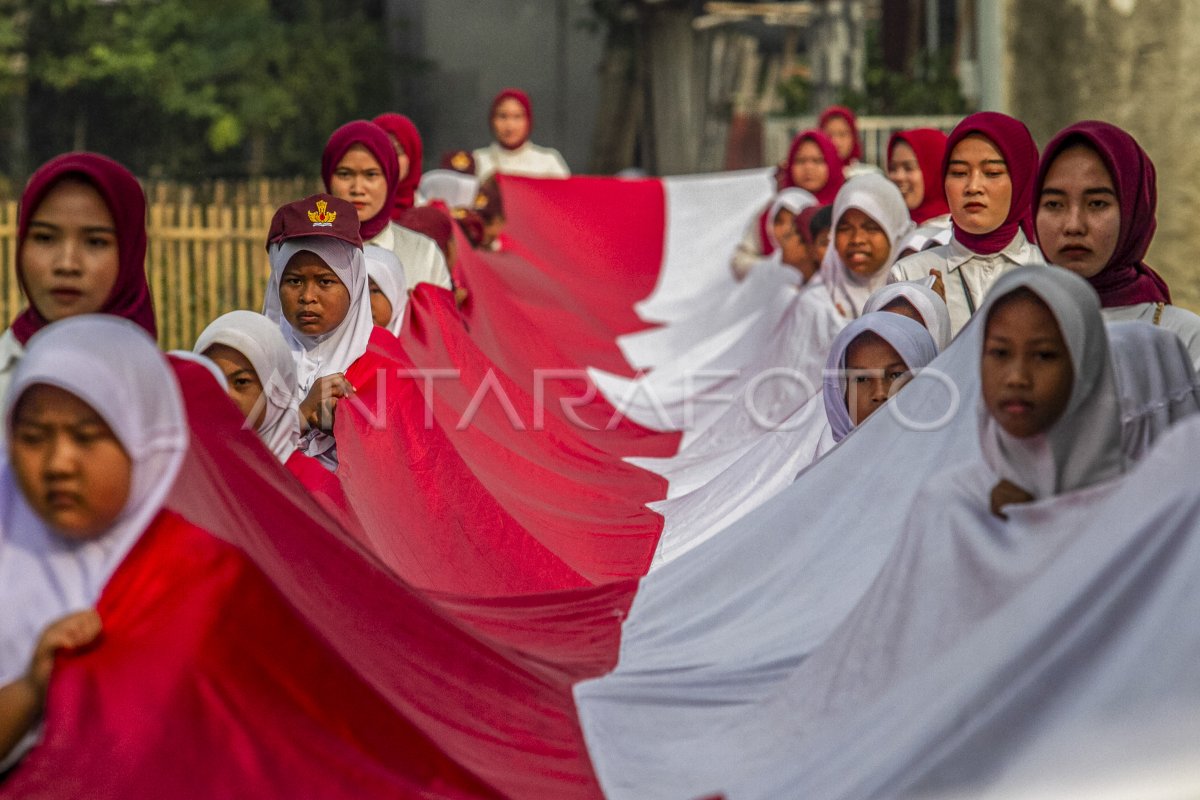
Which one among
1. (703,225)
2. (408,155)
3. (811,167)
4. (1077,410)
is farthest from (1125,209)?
(703,225)

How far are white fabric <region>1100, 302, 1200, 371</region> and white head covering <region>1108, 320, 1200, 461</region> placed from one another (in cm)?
57

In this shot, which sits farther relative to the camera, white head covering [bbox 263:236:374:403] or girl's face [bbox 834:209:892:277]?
girl's face [bbox 834:209:892:277]

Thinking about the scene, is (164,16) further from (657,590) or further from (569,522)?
(657,590)

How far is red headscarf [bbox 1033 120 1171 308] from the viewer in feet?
17.4

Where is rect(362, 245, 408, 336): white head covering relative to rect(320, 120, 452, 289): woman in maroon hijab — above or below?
below

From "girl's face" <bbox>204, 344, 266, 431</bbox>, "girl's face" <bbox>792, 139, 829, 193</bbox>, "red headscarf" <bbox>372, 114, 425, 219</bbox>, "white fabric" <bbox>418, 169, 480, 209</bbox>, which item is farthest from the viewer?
"white fabric" <bbox>418, 169, 480, 209</bbox>

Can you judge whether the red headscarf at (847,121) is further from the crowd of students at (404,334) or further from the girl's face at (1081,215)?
the girl's face at (1081,215)

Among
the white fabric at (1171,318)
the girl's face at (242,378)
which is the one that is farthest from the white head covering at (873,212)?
the girl's face at (242,378)

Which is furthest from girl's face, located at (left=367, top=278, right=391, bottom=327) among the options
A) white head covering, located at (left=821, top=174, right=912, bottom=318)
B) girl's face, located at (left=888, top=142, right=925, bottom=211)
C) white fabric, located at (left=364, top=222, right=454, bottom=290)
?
girl's face, located at (left=888, top=142, right=925, bottom=211)

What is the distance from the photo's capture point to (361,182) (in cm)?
862

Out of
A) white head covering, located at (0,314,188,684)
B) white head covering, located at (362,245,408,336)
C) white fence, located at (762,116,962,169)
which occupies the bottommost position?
white head covering, located at (0,314,188,684)

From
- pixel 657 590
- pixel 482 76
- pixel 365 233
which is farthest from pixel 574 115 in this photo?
pixel 657 590

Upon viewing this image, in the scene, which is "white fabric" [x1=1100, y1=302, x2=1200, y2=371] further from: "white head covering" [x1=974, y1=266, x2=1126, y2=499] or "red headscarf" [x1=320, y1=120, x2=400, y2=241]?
"red headscarf" [x1=320, y1=120, x2=400, y2=241]

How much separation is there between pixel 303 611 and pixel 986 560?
1.45 m
